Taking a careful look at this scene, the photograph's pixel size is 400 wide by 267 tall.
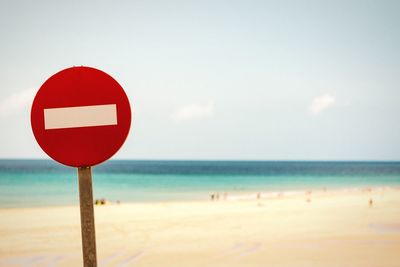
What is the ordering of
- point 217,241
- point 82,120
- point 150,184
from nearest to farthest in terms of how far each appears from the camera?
point 82,120, point 217,241, point 150,184

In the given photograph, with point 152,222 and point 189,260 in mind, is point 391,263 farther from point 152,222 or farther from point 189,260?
point 152,222

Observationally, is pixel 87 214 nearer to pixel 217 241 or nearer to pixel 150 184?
pixel 217 241

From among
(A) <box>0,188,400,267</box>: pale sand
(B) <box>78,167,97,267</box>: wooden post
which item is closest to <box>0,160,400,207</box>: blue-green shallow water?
(A) <box>0,188,400,267</box>: pale sand

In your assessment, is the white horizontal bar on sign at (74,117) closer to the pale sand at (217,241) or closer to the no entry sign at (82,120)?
the no entry sign at (82,120)

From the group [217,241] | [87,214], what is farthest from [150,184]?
[87,214]

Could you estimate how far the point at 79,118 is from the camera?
215 cm

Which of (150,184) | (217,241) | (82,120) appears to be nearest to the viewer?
(82,120)

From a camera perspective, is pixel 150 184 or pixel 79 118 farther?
pixel 150 184

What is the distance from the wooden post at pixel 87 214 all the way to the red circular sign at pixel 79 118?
0.23 feet

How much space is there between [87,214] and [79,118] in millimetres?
468

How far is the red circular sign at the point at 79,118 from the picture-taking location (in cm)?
212

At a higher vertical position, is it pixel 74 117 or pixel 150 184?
pixel 74 117

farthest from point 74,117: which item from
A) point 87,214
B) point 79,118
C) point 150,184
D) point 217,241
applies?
Answer: point 150,184

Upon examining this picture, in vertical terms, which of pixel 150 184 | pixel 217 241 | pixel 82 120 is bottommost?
pixel 150 184
